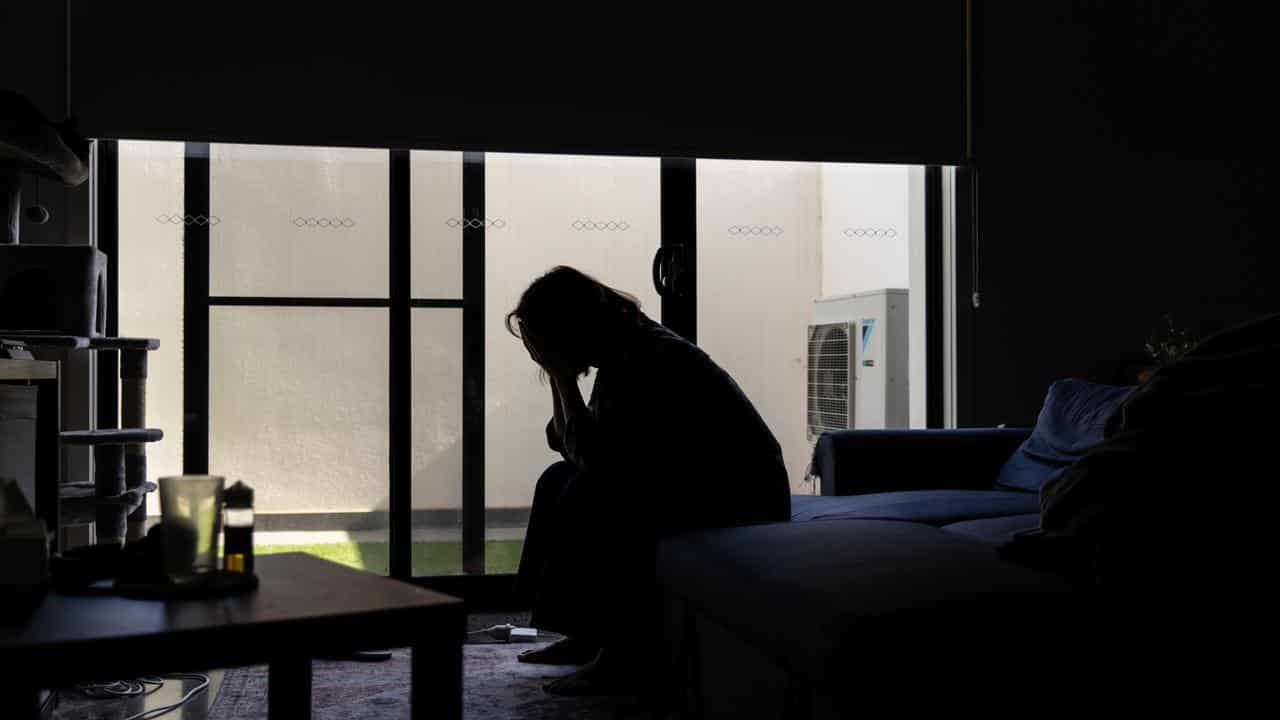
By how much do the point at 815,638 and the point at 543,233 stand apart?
2.49 meters

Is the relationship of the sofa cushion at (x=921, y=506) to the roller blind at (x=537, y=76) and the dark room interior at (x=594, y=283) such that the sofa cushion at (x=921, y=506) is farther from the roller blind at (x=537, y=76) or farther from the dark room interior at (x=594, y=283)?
the roller blind at (x=537, y=76)

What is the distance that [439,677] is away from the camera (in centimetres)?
128

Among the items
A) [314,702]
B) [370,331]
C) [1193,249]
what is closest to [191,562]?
[314,702]

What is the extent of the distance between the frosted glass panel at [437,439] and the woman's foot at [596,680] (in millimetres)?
1337

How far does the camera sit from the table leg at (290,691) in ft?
5.30

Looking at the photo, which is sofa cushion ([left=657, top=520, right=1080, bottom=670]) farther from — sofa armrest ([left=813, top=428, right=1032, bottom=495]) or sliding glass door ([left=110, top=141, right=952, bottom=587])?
sliding glass door ([left=110, top=141, right=952, bottom=587])

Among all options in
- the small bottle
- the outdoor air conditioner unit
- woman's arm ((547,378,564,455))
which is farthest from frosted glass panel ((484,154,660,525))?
the small bottle

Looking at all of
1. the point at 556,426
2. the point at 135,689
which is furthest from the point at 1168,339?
the point at 135,689

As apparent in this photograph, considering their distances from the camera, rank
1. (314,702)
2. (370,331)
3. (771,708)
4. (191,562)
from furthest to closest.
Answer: (370,331)
(314,702)
(771,708)
(191,562)

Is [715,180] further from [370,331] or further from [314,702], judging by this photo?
[314,702]

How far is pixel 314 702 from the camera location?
243cm

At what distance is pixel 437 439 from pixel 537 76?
4.15 feet

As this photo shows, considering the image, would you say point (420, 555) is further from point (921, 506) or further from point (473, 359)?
point (921, 506)

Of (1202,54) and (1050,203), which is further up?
(1202,54)
